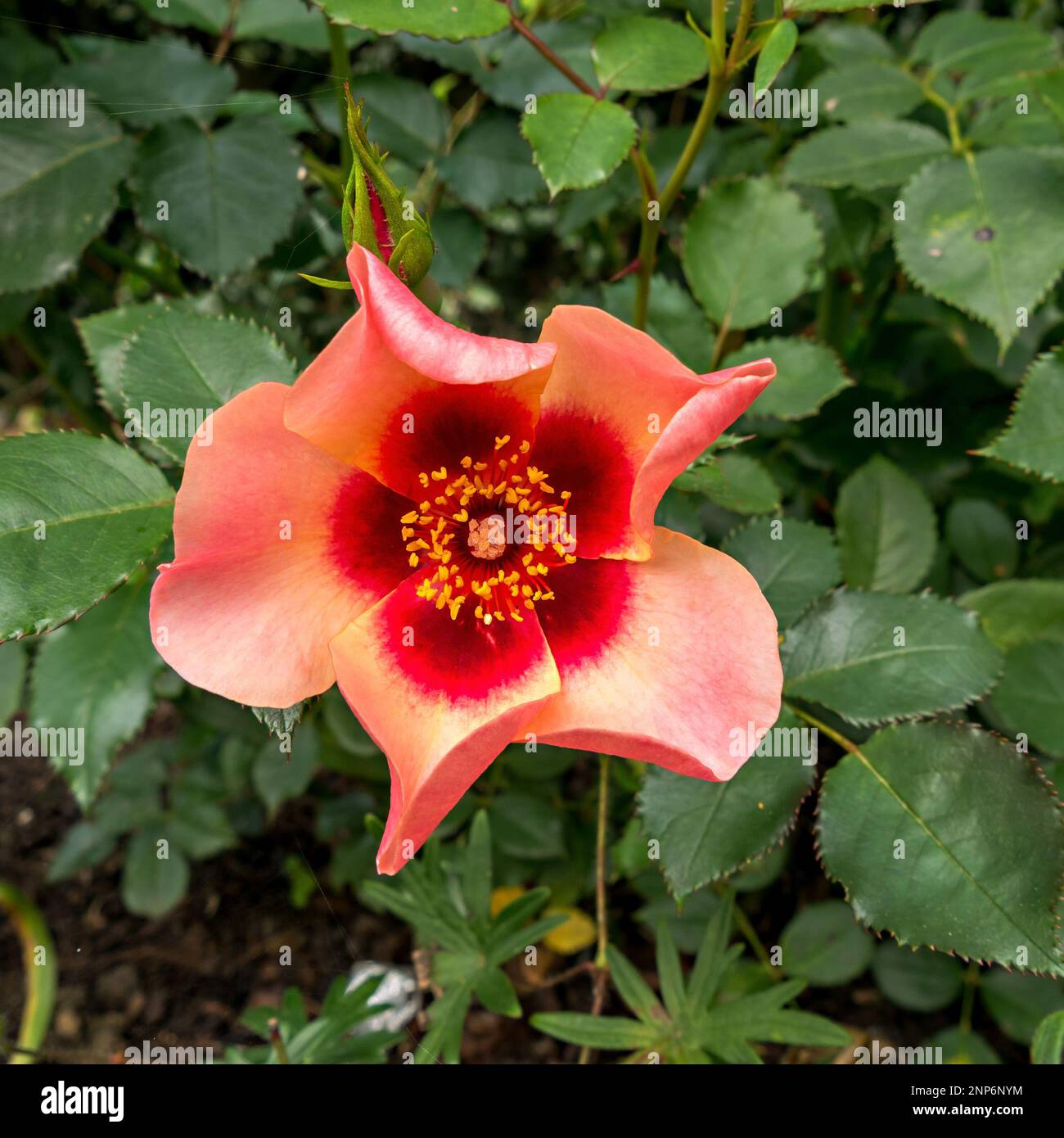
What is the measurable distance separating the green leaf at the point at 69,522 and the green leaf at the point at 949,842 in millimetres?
887

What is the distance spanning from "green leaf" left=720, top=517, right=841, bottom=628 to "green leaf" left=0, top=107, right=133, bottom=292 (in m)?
1.07

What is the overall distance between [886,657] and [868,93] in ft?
3.16

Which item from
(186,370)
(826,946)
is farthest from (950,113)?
(826,946)

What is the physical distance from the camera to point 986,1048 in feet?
5.70

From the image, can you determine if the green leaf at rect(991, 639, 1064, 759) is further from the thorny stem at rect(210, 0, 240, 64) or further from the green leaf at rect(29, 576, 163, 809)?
the thorny stem at rect(210, 0, 240, 64)

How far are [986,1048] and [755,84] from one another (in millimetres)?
1692

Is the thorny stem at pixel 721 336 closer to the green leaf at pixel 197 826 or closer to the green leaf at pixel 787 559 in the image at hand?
the green leaf at pixel 787 559

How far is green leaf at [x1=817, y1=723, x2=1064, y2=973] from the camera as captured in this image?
1056 millimetres

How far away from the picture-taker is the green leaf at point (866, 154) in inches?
57.2

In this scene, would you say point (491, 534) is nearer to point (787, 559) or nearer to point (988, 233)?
point (787, 559)

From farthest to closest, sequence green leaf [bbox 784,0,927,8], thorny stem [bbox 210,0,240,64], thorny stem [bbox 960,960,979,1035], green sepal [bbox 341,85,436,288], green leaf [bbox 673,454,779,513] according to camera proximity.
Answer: thorny stem [bbox 960,960,979,1035], thorny stem [bbox 210,0,240,64], green leaf [bbox 673,454,779,513], green leaf [bbox 784,0,927,8], green sepal [bbox 341,85,436,288]

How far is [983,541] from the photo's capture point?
1843mm

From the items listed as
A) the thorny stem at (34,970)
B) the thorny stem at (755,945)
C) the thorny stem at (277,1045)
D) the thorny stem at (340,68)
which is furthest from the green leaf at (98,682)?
the thorny stem at (755,945)

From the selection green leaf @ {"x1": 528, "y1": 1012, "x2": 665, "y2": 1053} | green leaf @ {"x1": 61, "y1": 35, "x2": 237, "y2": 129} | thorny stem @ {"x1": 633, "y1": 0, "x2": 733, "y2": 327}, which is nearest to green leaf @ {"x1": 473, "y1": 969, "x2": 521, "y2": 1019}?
green leaf @ {"x1": 528, "y1": 1012, "x2": 665, "y2": 1053}
